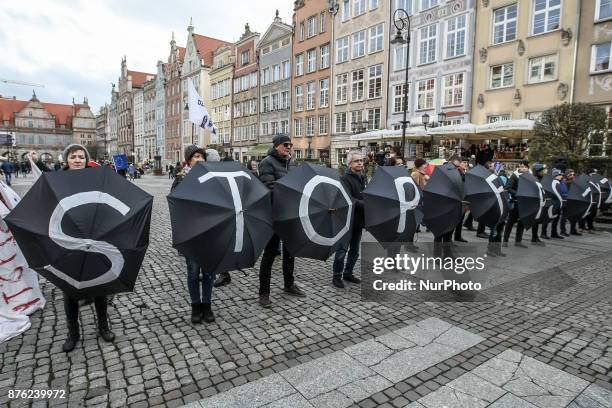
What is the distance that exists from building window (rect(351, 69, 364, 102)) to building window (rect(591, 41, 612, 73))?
16301mm

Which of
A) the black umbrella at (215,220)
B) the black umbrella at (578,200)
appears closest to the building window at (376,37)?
the black umbrella at (578,200)

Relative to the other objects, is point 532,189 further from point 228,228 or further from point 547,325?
point 228,228

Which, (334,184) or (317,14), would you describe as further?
(317,14)

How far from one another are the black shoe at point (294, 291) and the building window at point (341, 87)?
30567 mm

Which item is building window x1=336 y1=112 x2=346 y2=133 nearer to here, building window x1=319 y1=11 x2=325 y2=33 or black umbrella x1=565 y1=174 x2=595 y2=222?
building window x1=319 y1=11 x2=325 y2=33

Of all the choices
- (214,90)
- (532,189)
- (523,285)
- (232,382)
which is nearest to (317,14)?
(214,90)

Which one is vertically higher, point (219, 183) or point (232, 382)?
point (219, 183)

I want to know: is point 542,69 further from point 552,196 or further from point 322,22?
point 322,22

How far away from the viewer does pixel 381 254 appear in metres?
5.19

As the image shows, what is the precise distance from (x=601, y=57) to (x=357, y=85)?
17229 mm

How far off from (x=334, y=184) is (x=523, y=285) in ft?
11.3

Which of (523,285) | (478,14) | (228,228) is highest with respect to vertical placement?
(478,14)

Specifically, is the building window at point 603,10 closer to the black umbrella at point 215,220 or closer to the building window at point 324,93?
the building window at point 324,93

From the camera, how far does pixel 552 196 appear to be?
28.6 ft
